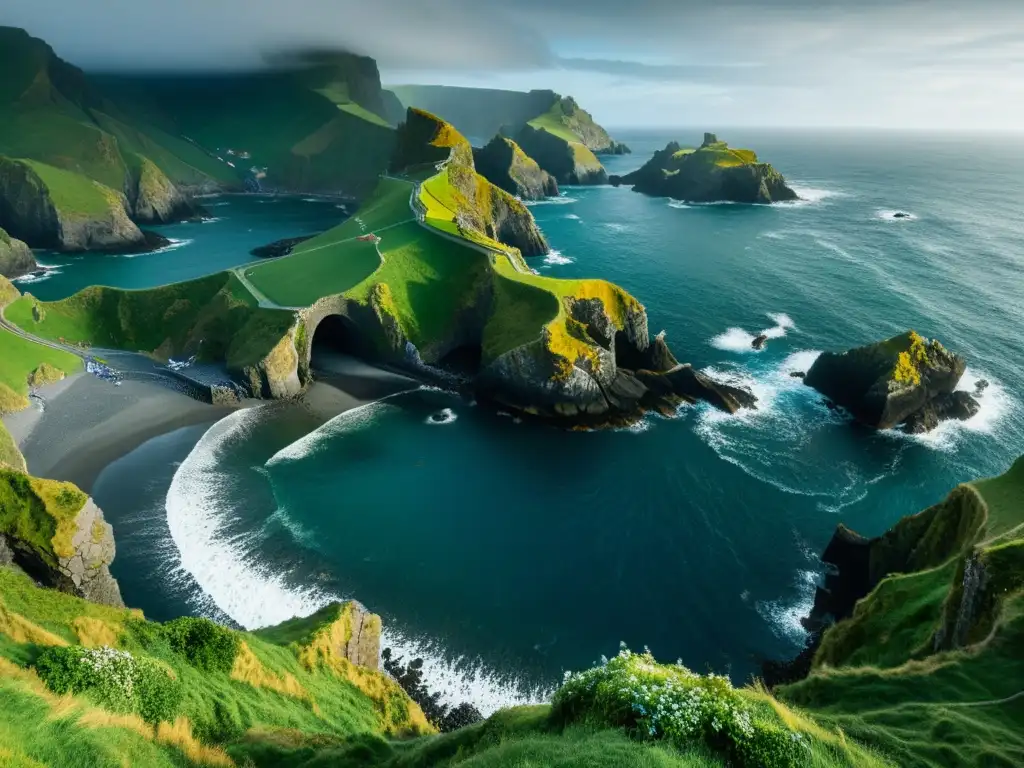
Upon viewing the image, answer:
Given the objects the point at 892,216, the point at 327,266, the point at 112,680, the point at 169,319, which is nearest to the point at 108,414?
the point at 169,319

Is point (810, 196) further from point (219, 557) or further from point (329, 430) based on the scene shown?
point (219, 557)

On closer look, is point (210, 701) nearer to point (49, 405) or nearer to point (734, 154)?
point (49, 405)

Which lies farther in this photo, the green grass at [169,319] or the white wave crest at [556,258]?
the white wave crest at [556,258]

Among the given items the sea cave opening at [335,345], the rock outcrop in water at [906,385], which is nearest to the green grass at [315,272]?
the sea cave opening at [335,345]

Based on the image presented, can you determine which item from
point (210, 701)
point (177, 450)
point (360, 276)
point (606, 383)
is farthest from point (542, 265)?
point (210, 701)

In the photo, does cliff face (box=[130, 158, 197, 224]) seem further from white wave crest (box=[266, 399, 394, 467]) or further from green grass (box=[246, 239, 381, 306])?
white wave crest (box=[266, 399, 394, 467])

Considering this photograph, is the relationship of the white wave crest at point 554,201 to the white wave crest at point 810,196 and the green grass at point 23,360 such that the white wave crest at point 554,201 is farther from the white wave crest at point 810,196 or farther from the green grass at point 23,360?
the green grass at point 23,360
